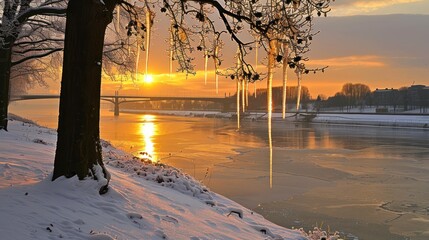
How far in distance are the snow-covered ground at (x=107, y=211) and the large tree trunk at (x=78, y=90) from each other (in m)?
0.33

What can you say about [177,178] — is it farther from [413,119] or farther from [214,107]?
[214,107]

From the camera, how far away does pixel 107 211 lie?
6.09m

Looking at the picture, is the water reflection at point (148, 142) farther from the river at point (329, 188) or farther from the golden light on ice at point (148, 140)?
the river at point (329, 188)

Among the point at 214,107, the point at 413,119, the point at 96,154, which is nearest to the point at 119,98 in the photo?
the point at 214,107

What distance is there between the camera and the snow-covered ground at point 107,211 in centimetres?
504

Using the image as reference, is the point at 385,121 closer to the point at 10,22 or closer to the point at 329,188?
the point at 329,188

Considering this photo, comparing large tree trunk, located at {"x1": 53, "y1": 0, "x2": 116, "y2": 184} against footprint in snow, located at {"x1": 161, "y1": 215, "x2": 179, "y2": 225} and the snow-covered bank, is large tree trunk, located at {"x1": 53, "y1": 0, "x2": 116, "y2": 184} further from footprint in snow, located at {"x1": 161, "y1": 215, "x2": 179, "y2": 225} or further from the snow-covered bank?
the snow-covered bank

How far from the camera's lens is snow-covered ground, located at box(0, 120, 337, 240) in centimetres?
504

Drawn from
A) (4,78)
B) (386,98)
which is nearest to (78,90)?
(4,78)

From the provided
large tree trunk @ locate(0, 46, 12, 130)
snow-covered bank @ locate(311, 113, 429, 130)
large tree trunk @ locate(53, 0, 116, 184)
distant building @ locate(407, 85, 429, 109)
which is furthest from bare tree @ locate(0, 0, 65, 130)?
distant building @ locate(407, 85, 429, 109)

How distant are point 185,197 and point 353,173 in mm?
14998

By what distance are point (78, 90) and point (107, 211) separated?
6.36 feet

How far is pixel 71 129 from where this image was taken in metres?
6.59

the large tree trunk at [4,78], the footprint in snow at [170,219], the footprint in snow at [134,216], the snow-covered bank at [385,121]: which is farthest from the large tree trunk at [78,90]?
the snow-covered bank at [385,121]
